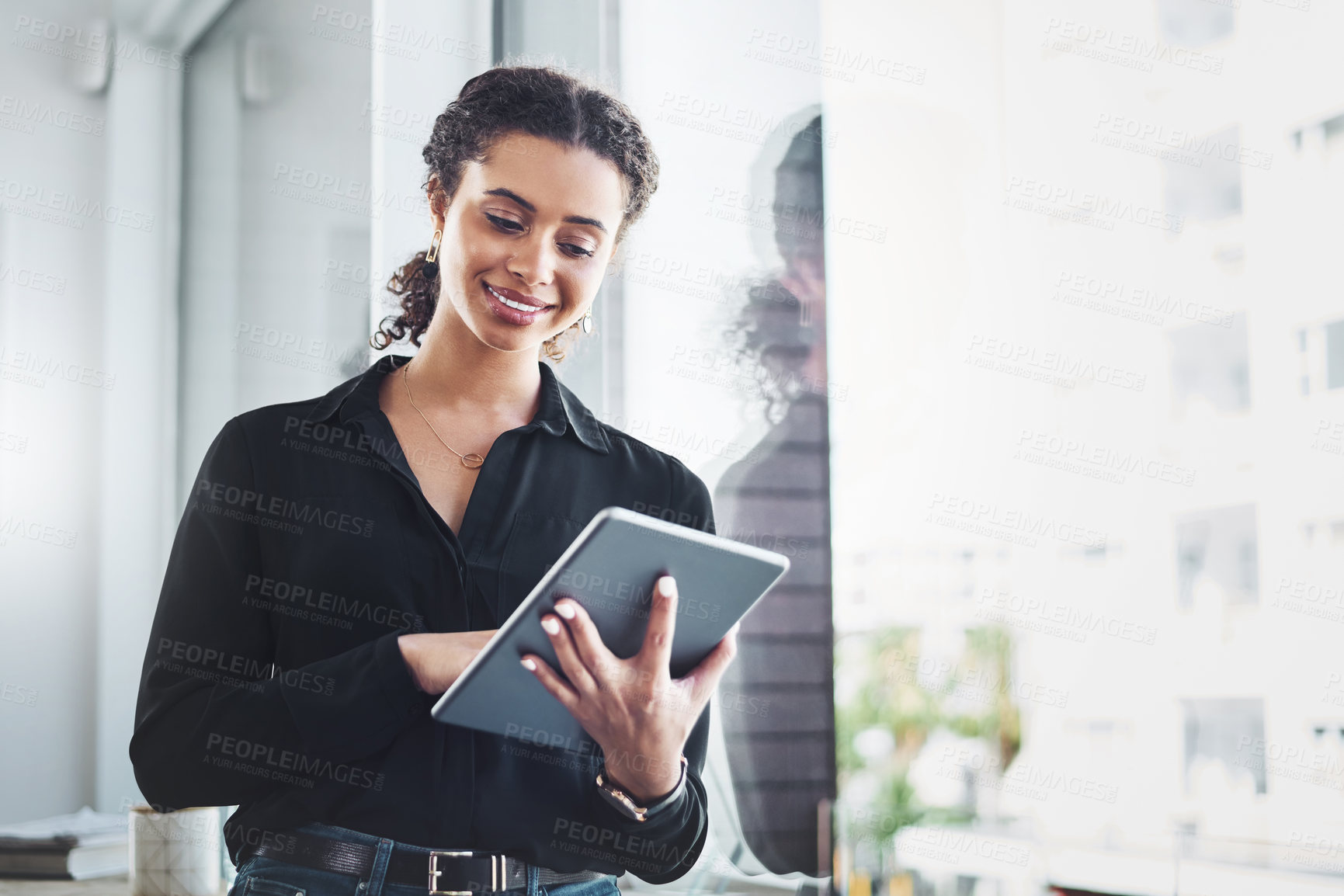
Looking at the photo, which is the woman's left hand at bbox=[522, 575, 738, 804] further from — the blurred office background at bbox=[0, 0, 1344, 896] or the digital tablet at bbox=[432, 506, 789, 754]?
the blurred office background at bbox=[0, 0, 1344, 896]

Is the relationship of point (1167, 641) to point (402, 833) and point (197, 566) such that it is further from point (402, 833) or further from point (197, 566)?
point (197, 566)

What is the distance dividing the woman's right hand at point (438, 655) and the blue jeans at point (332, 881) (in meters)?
0.16

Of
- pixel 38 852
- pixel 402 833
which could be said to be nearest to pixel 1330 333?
pixel 402 833

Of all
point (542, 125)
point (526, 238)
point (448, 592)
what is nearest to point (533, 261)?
point (526, 238)

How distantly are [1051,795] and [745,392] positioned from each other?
774 mm

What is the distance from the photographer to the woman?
1.08 m

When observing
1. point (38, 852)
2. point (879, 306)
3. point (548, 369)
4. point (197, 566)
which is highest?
point (879, 306)

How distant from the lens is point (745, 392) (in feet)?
5.96

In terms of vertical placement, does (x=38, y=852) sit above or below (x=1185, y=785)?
below

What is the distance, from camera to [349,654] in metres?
1.11

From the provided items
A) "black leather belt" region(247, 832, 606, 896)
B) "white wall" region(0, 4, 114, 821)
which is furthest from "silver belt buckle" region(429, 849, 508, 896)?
"white wall" region(0, 4, 114, 821)

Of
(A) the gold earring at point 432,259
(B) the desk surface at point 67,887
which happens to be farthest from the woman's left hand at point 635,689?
(B) the desk surface at point 67,887

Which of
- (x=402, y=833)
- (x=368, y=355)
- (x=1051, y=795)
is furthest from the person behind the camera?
(x=368, y=355)

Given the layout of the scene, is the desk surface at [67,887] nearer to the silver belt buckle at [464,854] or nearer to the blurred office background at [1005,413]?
the blurred office background at [1005,413]
